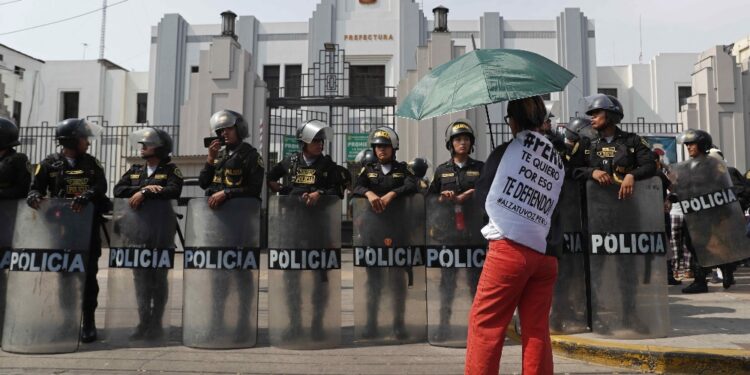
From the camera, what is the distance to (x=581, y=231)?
5629mm

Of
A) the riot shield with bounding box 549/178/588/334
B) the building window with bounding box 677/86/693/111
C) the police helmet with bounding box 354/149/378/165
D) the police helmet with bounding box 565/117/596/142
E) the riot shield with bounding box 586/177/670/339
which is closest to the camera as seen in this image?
the riot shield with bounding box 586/177/670/339

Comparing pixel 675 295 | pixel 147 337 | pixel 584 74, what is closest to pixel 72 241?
pixel 147 337

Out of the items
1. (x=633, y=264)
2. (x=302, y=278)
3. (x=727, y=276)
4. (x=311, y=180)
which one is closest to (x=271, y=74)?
(x=727, y=276)

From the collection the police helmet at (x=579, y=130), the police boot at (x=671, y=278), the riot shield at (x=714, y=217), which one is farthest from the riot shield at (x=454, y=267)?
the police boot at (x=671, y=278)

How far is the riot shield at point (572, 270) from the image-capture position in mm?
5504

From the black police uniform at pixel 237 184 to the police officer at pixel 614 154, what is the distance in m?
3.08

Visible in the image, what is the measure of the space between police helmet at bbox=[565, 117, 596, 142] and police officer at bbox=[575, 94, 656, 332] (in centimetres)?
74

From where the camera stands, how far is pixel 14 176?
5504 mm

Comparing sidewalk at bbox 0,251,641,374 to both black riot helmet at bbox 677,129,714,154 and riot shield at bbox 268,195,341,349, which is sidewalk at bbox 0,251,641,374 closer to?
riot shield at bbox 268,195,341,349

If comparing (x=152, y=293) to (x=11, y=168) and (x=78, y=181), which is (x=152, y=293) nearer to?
(x=78, y=181)

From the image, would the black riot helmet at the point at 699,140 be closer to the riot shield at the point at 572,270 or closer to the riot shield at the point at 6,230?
the riot shield at the point at 572,270

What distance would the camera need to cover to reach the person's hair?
3.32m

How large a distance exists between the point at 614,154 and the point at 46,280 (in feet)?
17.3

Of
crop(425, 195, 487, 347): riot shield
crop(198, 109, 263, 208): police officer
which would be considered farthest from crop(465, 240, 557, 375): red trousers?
crop(198, 109, 263, 208): police officer
